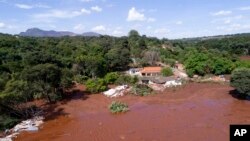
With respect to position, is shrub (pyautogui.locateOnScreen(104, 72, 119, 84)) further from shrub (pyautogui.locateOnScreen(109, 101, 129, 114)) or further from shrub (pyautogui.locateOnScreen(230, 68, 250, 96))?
shrub (pyautogui.locateOnScreen(230, 68, 250, 96))

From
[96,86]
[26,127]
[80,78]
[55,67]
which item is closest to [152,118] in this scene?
[26,127]

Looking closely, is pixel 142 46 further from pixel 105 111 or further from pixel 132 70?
pixel 105 111

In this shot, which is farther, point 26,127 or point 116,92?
point 116,92

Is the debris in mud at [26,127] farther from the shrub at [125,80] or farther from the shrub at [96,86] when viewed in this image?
the shrub at [125,80]

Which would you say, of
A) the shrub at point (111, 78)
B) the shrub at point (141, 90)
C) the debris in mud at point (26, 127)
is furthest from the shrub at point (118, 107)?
the shrub at point (111, 78)

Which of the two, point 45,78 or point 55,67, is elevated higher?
point 55,67

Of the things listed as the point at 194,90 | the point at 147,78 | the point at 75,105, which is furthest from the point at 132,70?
the point at 75,105

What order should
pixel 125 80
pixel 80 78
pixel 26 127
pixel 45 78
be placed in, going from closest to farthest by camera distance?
1. pixel 26 127
2. pixel 45 78
3. pixel 125 80
4. pixel 80 78

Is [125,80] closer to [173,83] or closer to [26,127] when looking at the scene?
[173,83]
